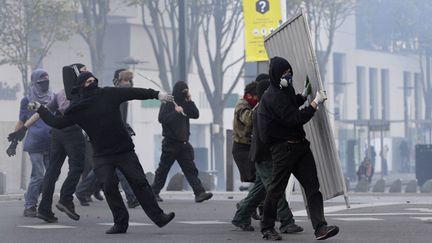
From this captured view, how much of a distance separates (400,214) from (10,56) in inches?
1146

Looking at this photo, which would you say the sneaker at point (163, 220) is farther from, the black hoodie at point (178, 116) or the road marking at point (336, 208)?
the black hoodie at point (178, 116)

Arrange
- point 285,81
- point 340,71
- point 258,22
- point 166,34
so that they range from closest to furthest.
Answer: point 285,81, point 258,22, point 166,34, point 340,71

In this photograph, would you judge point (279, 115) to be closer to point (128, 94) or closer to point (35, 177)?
point (128, 94)

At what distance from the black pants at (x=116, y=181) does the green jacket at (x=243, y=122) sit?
122 centimetres

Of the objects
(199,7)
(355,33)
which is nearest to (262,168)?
(199,7)

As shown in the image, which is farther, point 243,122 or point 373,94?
point 373,94

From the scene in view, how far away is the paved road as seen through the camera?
1386 cm

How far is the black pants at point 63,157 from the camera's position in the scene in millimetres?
16469

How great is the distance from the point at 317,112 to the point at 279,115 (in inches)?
42.8

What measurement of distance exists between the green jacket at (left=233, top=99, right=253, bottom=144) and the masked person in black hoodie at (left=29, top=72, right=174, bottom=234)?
3.94 ft

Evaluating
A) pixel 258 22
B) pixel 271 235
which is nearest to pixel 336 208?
pixel 271 235

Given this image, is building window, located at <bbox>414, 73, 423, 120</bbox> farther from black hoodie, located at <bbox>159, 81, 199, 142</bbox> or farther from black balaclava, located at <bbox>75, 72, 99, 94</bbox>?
black balaclava, located at <bbox>75, 72, 99, 94</bbox>

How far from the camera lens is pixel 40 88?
1709cm

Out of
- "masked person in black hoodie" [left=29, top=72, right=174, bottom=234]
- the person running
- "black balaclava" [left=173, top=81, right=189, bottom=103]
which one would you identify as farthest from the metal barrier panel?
"black balaclava" [left=173, top=81, right=189, bottom=103]
